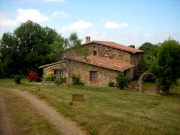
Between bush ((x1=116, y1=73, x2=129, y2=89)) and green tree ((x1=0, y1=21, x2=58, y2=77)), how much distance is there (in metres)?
17.0

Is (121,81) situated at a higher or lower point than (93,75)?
lower

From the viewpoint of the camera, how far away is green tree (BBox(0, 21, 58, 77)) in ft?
115

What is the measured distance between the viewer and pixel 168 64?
19.5m

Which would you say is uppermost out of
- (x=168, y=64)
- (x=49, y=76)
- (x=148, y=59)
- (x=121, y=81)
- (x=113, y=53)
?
(x=113, y=53)

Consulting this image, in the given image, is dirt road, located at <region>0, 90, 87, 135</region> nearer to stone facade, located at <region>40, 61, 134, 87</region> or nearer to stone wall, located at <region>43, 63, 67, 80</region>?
stone facade, located at <region>40, 61, 134, 87</region>

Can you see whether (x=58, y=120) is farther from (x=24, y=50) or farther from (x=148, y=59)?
(x=24, y=50)

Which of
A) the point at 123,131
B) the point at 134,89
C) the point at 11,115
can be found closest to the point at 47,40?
the point at 134,89

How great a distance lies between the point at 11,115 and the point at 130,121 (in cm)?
611

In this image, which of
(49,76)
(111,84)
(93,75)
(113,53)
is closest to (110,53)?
(113,53)

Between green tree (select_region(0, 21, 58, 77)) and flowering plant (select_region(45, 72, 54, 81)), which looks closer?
flowering plant (select_region(45, 72, 54, 81))

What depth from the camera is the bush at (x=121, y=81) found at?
21375 mm

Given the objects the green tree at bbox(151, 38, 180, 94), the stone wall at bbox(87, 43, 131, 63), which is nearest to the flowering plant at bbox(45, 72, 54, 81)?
the stone wall at bbox(87, 43, 131, 63)

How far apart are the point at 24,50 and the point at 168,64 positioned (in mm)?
25750

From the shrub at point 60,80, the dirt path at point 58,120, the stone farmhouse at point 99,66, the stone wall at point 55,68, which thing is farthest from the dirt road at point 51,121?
the stone wall at point 55,68
